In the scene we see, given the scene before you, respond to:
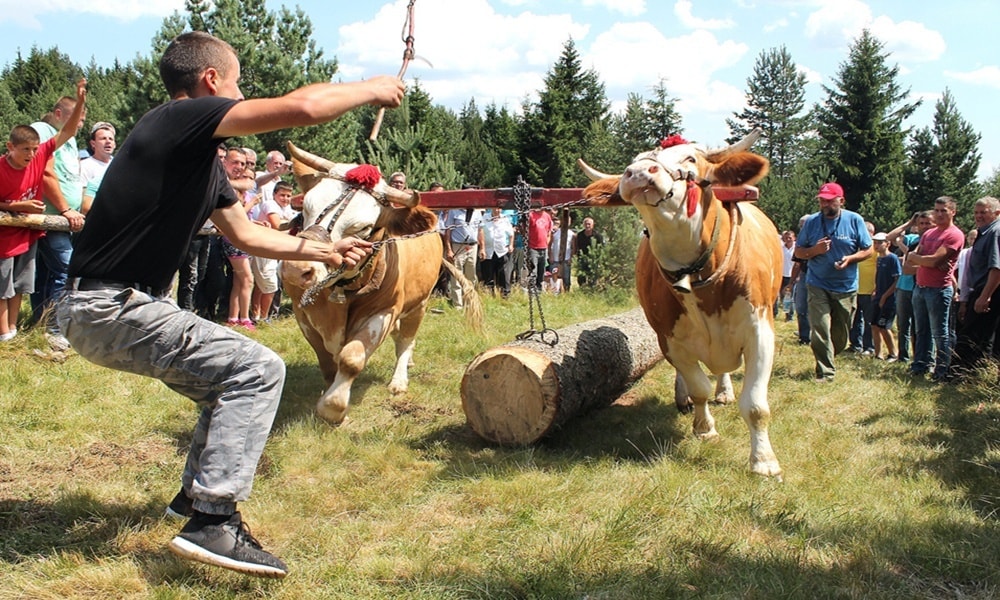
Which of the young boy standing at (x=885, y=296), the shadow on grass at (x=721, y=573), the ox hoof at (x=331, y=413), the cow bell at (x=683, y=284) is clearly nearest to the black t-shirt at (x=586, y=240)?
the young boy standing at (x=885, y=296)

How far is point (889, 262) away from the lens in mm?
9984

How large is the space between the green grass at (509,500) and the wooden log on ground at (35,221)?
96 centimetres

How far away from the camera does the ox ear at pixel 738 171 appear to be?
445 centimetres

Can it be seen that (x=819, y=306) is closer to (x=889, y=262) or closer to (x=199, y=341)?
(x=889, y=262)

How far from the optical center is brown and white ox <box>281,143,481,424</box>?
499 cm

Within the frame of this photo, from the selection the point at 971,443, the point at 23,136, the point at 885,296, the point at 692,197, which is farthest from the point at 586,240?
the point at 692,197

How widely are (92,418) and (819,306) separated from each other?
21.2 feet

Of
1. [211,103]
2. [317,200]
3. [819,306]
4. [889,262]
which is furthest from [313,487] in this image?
[889,262]

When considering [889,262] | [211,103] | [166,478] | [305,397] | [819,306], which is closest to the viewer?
[211,103]

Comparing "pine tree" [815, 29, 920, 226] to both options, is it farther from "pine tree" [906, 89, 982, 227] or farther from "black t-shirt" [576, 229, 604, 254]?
"black t-shirt" [576, 229, 604, 254]

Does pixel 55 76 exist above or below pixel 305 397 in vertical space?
above

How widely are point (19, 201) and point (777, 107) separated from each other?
44647mm

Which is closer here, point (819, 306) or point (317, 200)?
point (317, 200)

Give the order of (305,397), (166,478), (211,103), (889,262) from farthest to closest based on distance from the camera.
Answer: (889,262) < (305,397) < (166,478) < (211,103)
